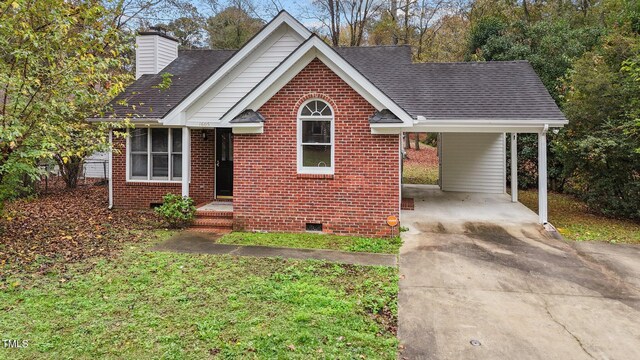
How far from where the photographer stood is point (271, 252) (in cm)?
743

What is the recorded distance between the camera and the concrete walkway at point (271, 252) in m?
6.94

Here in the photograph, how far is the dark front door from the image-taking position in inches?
453

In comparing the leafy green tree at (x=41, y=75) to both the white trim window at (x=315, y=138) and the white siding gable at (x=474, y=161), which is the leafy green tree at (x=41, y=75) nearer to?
the white trim window at (x=315, y=138)

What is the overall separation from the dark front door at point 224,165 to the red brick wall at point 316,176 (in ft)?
8.05

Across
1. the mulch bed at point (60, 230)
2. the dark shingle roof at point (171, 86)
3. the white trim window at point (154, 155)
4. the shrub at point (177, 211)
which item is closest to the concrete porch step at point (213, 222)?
the shrub at point (177, 211)

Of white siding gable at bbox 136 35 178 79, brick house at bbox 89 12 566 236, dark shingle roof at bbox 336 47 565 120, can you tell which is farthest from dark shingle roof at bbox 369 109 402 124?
white siding gable at bbox 136 35 178 79

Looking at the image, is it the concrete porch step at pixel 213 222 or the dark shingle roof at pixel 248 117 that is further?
the concrete porch step at pixel 213 222

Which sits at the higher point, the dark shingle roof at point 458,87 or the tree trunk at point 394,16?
the tree trunk at point 394,16

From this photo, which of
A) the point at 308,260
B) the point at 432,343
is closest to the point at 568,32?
the point at 308,260

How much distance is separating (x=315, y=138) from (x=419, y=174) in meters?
14.2

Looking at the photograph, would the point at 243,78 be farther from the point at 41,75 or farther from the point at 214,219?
the point at 41,75

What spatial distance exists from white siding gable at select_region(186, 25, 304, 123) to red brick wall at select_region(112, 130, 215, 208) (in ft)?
3.33

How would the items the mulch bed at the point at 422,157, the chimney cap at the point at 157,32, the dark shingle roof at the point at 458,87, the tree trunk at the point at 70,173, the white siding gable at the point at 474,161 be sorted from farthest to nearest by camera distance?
the mulch bed at the point at 422,157, the tree trunk at the point at 70,173, the white siding gable at the point at 474,161, the chimney cap at the point at 157,32, the dark shingle roof at the point at 458,87

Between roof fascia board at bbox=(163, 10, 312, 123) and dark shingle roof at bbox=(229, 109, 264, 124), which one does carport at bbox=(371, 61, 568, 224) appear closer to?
dark shingle roof at bbox=(229, 109, 264, 124)
